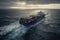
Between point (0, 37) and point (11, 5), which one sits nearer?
point (0, 37)

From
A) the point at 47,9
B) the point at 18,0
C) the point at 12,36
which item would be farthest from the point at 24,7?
the point at 12,36

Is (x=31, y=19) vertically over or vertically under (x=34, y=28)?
over

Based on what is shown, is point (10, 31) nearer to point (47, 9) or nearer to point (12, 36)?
point (12, 36)
